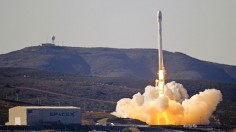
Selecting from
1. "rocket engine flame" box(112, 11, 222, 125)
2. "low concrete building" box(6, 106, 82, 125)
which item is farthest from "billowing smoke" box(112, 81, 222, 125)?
"low concrete building" box(6, 106, 82, 125)

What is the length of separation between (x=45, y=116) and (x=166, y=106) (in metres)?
28.7

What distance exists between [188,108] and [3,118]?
43066 mm

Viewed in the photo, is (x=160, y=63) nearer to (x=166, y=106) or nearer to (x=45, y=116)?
(x=166, y=106)

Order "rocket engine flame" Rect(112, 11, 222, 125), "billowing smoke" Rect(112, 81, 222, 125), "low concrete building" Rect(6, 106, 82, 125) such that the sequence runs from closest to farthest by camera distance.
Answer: "low concrete building" Rect(6, 106, 82, 125), "rocket engine flame" Rect(112, 11, 222, 125), "billowing smoke" Rect(112, 81, 222, 125)

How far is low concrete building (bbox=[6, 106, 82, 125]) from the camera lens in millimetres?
162250

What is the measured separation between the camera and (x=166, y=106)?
176750 millimetres

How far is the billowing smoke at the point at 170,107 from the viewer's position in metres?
180

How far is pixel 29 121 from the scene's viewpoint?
162 m

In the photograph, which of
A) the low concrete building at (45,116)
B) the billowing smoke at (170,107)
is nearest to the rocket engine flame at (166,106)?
the billowing smoke at (170,107)

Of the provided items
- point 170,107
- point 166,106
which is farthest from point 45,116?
point 170,107

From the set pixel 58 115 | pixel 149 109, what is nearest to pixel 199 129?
pixel 149 109

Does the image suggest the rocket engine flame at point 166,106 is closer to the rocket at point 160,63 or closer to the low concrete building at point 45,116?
the rocket at point 160,63

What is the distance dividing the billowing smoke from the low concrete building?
21.5m

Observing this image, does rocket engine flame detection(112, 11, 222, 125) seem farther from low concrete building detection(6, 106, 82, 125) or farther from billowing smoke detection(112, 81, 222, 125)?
low concrete building detection(6, 106, 82, 125)
